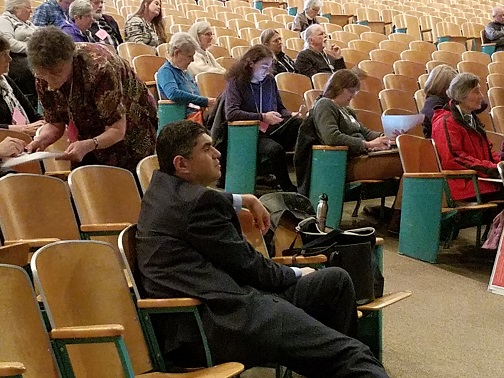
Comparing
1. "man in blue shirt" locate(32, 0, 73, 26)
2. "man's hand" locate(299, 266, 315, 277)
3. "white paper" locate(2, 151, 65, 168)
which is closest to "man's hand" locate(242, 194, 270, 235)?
"man's hand" locate(299, 266, 315, 277)

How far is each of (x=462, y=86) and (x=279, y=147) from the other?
1012 millimetres

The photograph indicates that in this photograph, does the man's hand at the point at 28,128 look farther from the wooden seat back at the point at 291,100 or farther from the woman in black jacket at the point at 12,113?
the wooden seat back at the point at 291,100

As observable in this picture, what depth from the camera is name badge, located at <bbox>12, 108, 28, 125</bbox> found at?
3268mm

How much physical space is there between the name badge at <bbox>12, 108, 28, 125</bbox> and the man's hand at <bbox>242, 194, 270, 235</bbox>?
4.44 ft

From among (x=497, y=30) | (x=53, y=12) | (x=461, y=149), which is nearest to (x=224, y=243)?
(x=461, y=149)

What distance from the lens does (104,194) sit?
8.48 feet

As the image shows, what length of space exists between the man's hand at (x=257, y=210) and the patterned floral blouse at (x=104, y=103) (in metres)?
0.59

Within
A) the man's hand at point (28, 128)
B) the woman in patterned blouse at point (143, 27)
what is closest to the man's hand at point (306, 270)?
the man's hand at point (28, 128)

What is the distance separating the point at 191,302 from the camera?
→ 1932mm

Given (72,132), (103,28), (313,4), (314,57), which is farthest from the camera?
(313,4)

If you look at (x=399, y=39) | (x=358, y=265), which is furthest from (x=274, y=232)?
(x=399, y=39)

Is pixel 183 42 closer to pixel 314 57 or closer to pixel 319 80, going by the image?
pixel 319 80

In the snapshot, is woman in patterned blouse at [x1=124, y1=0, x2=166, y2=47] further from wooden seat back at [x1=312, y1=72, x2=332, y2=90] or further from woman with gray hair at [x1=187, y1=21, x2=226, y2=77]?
wooden seat back at [x1=312, y1=72, x2=332, y2=90]

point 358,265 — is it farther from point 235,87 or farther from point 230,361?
point 235,87
